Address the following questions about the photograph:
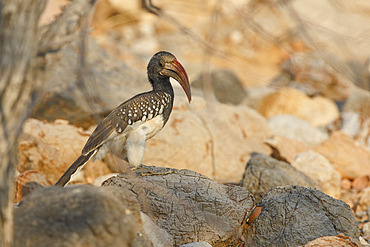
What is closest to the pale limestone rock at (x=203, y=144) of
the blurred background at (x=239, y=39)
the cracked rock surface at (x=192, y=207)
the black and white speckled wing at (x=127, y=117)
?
the black and white speckled wing at (x=127, y=117)

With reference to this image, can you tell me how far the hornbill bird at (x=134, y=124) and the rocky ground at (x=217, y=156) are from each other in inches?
14.2

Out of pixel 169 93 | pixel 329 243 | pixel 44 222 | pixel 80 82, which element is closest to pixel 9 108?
pixel 80 82

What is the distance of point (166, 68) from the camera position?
595cm

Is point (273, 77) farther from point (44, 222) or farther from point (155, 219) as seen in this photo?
point (44, 222)

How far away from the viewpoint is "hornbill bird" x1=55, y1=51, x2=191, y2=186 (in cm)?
554

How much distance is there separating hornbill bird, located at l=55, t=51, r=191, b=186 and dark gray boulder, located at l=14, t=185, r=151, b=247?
78.1 inches

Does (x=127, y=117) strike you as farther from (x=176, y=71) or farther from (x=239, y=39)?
(x=239, y=39)

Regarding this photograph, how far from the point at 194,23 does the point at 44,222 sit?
52.6ft

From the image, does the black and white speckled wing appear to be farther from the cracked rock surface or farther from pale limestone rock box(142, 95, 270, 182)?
pale limestone rock box(142, 95, 270, 182)

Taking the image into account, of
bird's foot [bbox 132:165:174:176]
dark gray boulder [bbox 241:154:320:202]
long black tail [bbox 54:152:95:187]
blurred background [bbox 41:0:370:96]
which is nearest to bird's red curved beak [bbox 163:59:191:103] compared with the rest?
bird's foot [bbox 132:165:174:176]

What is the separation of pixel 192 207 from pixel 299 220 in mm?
999

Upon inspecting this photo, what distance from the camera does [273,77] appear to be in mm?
16344

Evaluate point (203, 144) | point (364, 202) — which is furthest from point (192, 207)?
point (364, 202)

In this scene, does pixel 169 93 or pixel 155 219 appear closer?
pixel 155 219
